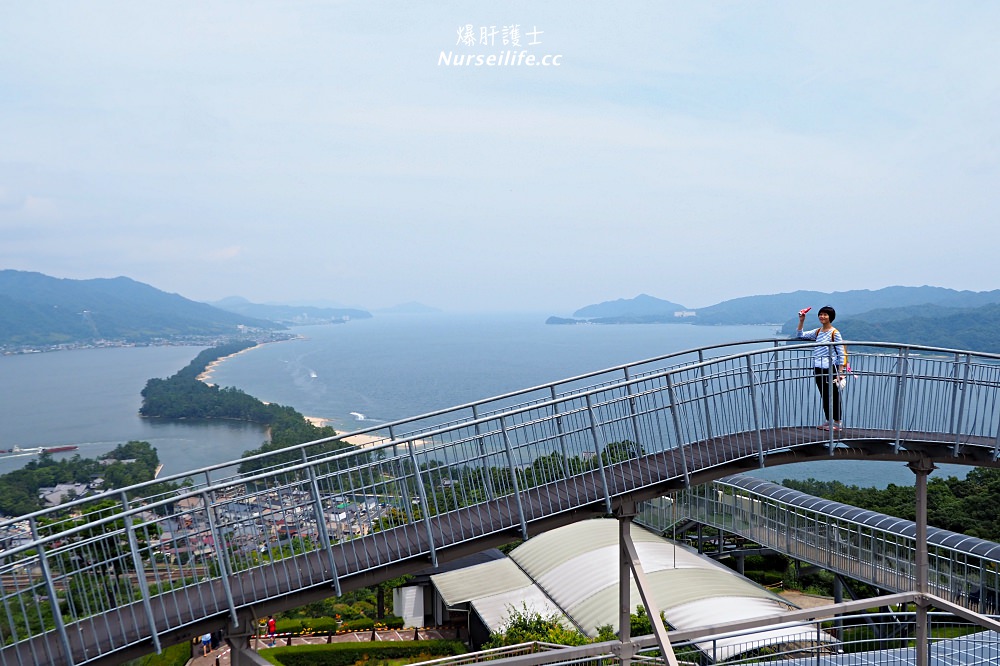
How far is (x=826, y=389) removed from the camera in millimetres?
10883

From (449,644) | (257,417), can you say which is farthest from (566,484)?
(257,417)

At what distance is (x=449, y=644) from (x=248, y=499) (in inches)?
700

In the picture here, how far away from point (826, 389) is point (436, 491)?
5840 millimetres

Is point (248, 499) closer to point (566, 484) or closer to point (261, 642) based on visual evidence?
point (566, 484)

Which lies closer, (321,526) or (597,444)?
(321,526)

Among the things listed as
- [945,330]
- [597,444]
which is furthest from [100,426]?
[945,330]

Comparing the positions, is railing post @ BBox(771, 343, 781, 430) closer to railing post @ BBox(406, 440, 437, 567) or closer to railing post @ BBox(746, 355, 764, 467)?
railing post @ BBox(746, 355, 764, 467)

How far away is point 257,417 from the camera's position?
11050 cm

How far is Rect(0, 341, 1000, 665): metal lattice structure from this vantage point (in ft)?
25.6


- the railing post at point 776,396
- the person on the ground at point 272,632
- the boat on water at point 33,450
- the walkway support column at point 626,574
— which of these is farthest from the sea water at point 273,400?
the walkway support column at point 626,574

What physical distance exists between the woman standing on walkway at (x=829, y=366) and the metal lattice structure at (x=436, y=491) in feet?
0.54

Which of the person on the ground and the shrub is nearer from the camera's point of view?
the shrub

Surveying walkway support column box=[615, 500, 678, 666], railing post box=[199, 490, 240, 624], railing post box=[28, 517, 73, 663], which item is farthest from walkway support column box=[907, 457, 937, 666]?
railing post box=[28, 517, 73, 663]

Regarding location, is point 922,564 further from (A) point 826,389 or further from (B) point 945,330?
(B) point 945,330
